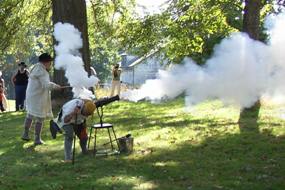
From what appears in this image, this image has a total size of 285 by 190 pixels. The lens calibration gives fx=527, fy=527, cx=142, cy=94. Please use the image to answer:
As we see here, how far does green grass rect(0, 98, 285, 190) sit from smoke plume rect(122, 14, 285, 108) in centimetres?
111

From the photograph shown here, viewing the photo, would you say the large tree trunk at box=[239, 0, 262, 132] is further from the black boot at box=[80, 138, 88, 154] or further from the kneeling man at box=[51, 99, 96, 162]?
the kneeling man at box=[51, 99, 96, 162]

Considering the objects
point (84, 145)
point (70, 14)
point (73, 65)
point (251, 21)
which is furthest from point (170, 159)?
point (70, 14)

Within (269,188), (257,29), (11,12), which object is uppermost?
(11,12)

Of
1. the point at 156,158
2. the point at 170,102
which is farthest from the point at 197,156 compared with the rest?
the point at 170,102

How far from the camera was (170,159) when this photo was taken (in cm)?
978

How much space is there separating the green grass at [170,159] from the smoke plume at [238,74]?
111 cm

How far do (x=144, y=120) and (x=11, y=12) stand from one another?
8.70m

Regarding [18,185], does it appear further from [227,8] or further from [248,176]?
[227,8]

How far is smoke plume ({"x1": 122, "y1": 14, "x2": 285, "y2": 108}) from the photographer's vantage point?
957 centimetres

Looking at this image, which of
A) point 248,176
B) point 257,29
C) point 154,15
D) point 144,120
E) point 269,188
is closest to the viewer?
point 269,188

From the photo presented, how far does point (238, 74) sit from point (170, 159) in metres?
2.02

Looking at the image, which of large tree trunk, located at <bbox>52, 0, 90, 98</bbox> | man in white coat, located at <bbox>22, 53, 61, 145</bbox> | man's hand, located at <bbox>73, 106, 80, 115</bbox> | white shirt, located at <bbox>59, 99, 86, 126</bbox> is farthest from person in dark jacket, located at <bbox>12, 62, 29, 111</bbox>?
man's hand, located at <bbox>73, 106, 80, 115</bbox>

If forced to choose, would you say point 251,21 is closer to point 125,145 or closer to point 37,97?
point 125,145

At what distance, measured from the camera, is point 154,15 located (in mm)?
19812
